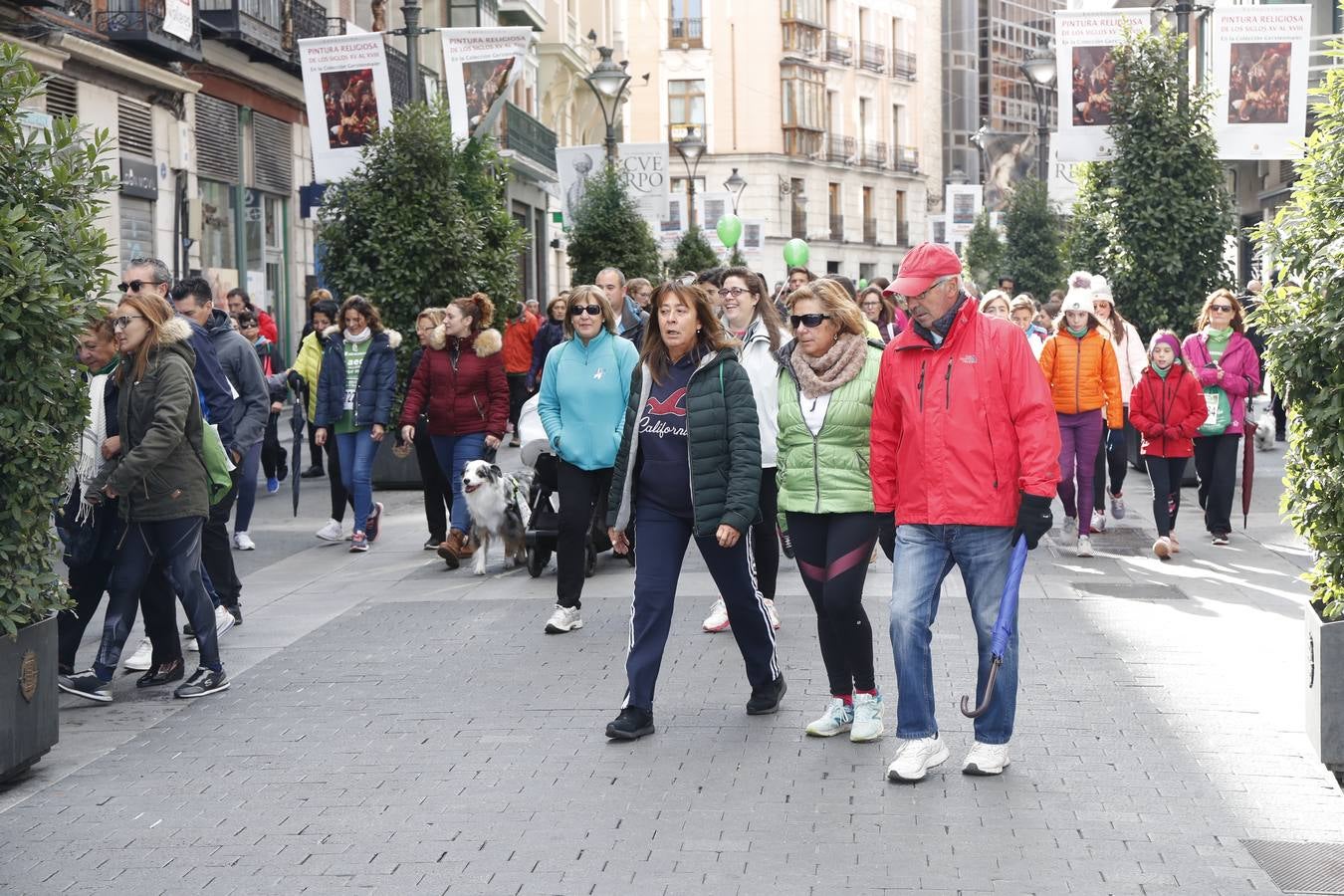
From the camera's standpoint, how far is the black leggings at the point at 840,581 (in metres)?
6.92

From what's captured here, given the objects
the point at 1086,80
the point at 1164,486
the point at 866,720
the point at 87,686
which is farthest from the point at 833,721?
the point at 1086,80

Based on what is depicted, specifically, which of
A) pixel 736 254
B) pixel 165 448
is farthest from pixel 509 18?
pixel 165 448

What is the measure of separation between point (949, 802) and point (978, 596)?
0.74 meters

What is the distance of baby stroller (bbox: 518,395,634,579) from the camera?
1121 centimetres

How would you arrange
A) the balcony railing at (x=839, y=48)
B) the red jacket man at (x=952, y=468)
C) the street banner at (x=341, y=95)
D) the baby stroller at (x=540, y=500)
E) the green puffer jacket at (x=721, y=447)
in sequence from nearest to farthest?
the red jacket man at (x=952, y=468) < the green puffer jacket at (x=721, y=447) < the baby stroller at (x=540, y=500) < the street banner at (x=341, y=95) < the balcony railing at (x=839, y=48)

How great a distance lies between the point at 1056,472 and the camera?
6.06 m

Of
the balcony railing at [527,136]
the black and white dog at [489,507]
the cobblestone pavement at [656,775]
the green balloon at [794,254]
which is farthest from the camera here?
the balcony railing at [527,136]


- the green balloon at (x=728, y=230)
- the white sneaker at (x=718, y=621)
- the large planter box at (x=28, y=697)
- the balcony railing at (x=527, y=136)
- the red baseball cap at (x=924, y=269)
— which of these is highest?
the balcony railing at (x=527, y=136)

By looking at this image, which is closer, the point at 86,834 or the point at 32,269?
the point at 86,834

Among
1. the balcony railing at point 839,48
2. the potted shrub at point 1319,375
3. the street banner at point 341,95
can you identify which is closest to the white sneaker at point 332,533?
the street banner at point 341,95

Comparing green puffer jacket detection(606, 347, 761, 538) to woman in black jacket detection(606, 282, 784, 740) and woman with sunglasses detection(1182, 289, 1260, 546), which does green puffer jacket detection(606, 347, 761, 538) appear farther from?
woman with sunglasses detection(1182, 289, 1260, 546)

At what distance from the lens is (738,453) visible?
7195 mm

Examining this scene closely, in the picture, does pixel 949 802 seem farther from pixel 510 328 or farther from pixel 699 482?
pixel 510 328

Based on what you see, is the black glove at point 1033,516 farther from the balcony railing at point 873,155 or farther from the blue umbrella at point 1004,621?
the balcony railing at point 873,155
